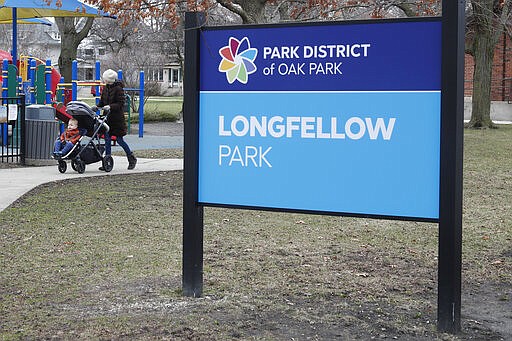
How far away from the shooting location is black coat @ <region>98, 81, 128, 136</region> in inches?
567

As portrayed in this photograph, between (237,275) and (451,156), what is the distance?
2305 mm

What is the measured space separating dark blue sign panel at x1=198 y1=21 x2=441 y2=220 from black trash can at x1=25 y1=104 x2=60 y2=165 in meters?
10.2

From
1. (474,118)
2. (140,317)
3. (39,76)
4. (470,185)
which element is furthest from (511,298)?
(474,118)

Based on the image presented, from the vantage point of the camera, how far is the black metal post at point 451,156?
16.5ft

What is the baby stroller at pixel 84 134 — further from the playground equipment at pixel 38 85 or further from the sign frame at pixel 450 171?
the sign frame at pixel 450 171

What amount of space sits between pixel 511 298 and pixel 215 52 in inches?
107

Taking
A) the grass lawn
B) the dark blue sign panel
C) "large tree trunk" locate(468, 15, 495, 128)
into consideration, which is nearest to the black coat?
the grass lawn

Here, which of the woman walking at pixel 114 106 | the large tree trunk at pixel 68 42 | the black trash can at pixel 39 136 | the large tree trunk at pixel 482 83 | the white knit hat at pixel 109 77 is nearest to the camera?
the woman walking at pixel 114 106

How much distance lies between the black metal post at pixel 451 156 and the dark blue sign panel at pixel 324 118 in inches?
3.1

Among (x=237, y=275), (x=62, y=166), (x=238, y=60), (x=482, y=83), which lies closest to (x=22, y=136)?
(x=62, y=166)

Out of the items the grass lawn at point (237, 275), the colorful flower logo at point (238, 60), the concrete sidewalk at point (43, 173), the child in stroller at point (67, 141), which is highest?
the colorful flower logo at point (238, 60)

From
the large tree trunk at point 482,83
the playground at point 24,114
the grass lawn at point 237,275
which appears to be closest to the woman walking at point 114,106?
the playground at point 24,114

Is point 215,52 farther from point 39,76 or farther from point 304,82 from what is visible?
point 39,76

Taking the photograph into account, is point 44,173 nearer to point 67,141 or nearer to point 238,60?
point 67,141
